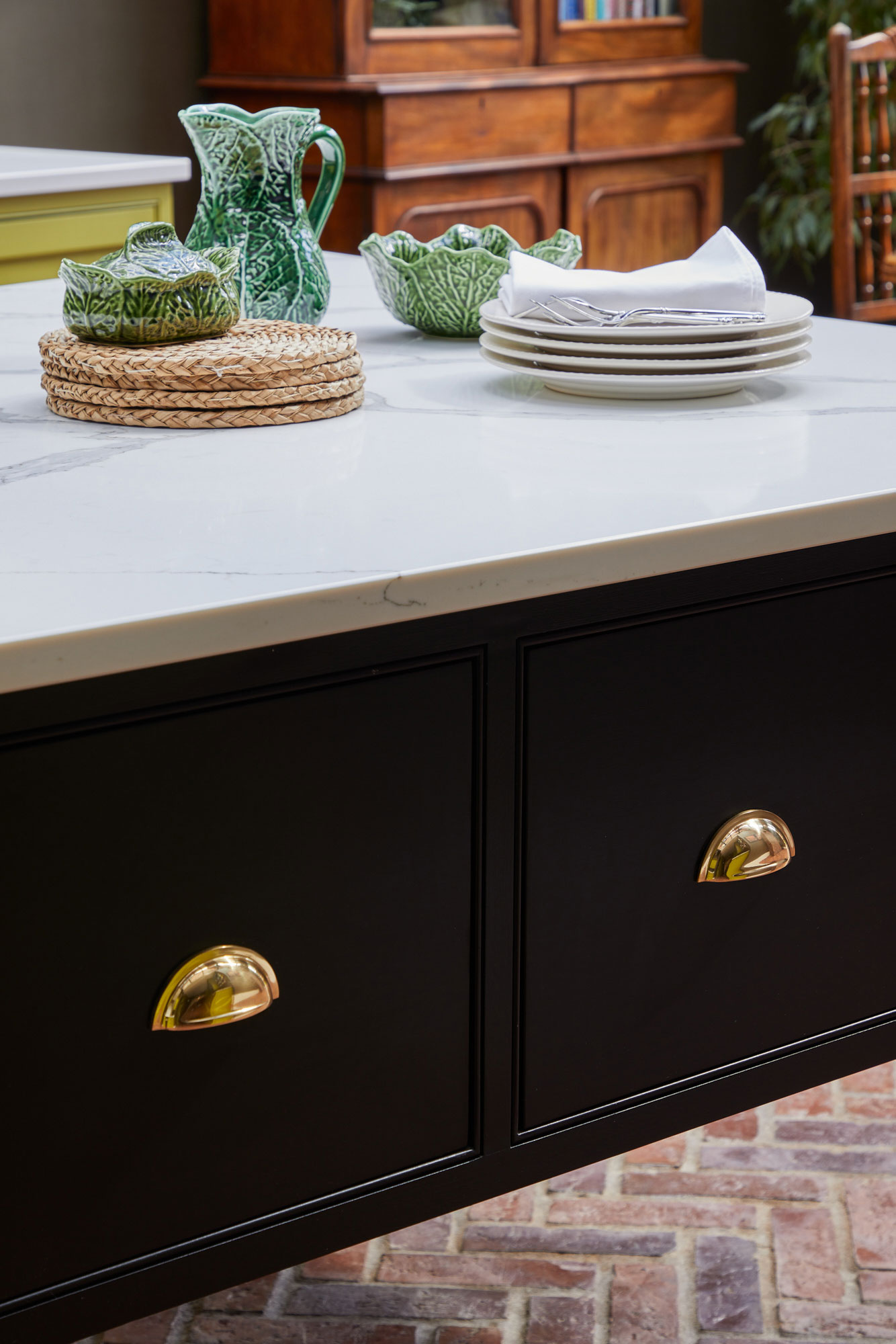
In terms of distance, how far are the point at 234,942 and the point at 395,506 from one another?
0.80ft

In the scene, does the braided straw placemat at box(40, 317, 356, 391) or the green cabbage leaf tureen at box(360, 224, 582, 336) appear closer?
the braided straw placemat at box(40, 317, 356, 391)

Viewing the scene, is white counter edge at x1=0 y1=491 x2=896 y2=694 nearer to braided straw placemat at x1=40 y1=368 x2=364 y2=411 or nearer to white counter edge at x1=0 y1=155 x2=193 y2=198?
braided straw placemat at x1=40 y1=368 x2=364 y2=411

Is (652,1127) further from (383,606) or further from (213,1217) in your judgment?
(383,606)

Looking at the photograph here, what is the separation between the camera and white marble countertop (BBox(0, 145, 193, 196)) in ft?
7.18

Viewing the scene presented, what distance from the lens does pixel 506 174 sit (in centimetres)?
363

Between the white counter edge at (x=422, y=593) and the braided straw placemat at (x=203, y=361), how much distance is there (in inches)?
12.0

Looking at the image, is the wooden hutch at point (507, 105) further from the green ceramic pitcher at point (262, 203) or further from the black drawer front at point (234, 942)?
the black drawer front at point (234, 942)

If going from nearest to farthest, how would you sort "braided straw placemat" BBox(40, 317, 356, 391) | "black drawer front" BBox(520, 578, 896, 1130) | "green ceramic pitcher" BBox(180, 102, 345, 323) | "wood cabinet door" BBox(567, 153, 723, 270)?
"black drawer front" BBox(520, 578, 896, 1130)
"braided straw placemat" BBox(40, 317, 356, 391)
"green ceramic pitcher" BBox(180, 102, 345, 323)
"wood cabinet door" BBox(567, 153, 723, 270)

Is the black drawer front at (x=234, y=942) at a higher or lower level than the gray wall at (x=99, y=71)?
lower

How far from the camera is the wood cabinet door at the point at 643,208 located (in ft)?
12.6

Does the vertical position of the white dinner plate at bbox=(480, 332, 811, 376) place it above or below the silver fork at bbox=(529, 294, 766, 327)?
below

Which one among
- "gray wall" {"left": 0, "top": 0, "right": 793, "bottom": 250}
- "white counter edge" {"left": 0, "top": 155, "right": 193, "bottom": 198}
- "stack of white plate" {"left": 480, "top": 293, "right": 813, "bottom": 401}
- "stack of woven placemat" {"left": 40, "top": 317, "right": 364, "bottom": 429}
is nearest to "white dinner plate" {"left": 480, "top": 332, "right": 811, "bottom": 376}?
"stack of white plate" {"left": 480, "top": 293, "right": 813, "bottom": 401}

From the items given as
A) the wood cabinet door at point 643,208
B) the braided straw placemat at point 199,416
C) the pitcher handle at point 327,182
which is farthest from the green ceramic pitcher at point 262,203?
the wood cabinet door at point 643,208

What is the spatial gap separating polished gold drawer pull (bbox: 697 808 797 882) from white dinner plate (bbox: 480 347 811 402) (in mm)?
313
